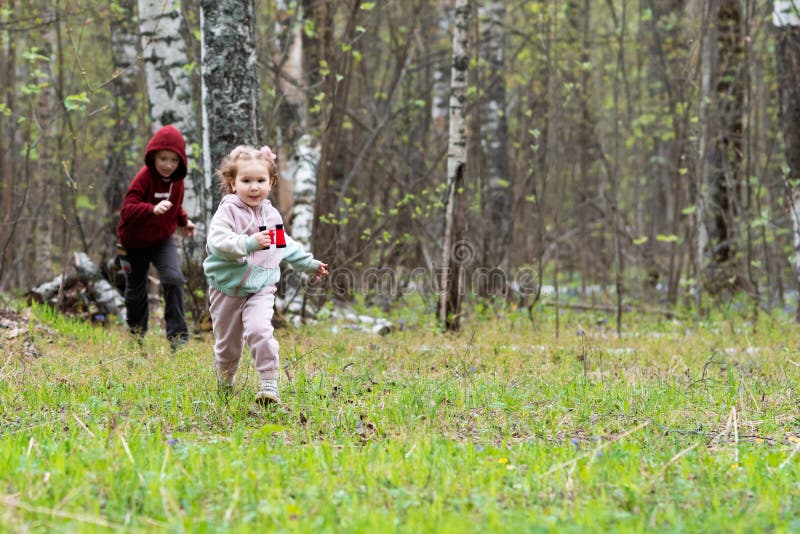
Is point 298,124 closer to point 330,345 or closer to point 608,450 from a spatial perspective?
point 330,345

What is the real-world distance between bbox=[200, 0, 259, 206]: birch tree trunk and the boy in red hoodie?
0.65 m

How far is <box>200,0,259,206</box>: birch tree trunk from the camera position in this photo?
8.19 m

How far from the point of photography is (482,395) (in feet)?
18.9

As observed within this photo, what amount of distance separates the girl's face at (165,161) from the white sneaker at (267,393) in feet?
9.98

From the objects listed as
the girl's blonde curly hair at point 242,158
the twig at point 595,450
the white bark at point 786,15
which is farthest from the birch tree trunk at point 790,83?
the girl's blonde curly hair at point 242,158

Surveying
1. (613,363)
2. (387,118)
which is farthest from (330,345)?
(387,118)

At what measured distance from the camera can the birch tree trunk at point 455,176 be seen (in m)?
9.37

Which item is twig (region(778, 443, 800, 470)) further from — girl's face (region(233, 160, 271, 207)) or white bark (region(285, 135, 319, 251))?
white bark (region(285, 135, 319, 251))

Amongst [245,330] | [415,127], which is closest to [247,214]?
[245,330]

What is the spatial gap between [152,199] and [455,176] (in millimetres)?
3279

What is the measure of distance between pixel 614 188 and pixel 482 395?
581 cm

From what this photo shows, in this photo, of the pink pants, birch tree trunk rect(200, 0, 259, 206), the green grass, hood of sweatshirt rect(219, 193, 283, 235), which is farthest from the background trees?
the pink pants

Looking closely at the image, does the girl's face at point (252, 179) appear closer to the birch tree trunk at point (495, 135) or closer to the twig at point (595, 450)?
the twig at point (595, 450)

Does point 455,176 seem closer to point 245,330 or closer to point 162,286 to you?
point 162,286
